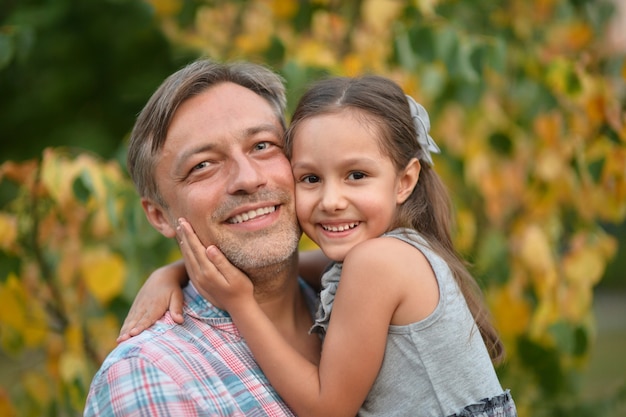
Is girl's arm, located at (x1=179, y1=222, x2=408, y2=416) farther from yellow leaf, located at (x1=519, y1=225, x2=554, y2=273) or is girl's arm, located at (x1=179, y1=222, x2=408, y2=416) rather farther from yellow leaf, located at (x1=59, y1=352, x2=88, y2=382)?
yellow leaf, located at (x1=519, y1=225, x2=554, y2=273)

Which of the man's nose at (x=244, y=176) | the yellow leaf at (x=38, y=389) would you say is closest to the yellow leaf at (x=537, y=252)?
the man's nose at (x=244, y=176)

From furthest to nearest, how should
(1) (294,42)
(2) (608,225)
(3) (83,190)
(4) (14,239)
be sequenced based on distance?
(2) (608,225) < (1) (294,42) < (4) (14,239) < (3) (83,190)

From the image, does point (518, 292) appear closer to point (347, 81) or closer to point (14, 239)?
point (347, 81)

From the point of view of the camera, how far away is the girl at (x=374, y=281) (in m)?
2.10

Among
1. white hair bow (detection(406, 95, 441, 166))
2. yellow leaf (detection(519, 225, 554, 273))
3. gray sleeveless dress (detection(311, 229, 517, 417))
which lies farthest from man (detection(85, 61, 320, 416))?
yellow leaf (detection(519, 225, 554, 273))

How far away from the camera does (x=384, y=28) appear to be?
3719mm

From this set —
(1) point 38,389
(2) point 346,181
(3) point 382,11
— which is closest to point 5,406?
(1) point 38,389

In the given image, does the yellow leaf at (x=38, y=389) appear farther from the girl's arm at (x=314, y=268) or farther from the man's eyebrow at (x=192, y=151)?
the man's eyebrow at (x=192, y=151)

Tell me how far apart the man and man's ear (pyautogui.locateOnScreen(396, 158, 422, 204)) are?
0.31 m

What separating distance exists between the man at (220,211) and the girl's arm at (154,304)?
3 centimetres

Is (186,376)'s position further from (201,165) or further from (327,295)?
(201,165)

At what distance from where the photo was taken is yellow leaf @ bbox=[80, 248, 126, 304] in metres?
3.25

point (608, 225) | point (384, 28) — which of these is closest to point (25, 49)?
point (384, 28)

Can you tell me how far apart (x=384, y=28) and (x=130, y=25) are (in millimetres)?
1678
